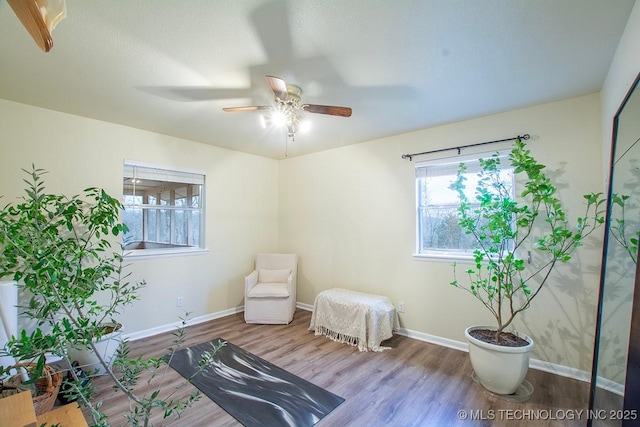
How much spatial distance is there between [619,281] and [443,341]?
1820 mm

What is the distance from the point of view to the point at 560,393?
2.33 m

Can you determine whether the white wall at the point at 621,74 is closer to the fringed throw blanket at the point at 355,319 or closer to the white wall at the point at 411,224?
the white wall at the point at 411,224

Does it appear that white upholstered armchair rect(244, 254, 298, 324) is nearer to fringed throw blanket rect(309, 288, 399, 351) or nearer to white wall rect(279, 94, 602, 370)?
fringed throw blanket rect(309, 288, 399, 351)

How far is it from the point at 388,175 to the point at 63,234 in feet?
12.0

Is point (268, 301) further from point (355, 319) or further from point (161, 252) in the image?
point (161, 252)

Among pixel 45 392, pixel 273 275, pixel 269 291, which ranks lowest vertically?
pixel 45 392

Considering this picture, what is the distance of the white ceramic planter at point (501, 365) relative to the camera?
2.23 meters

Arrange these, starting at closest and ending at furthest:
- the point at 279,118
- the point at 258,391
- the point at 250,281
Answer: the point at 258,391 → the point at 279,118 → the point at 250,281

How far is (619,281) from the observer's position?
1800mm

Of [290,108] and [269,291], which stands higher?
[290,108]

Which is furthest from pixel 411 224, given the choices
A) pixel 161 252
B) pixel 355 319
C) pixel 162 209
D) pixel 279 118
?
pixel 162 209

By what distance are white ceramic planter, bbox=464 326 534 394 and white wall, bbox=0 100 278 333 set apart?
3310 mm

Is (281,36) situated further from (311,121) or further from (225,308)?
(225,308)

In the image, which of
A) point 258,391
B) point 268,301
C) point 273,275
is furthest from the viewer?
point 273,275
